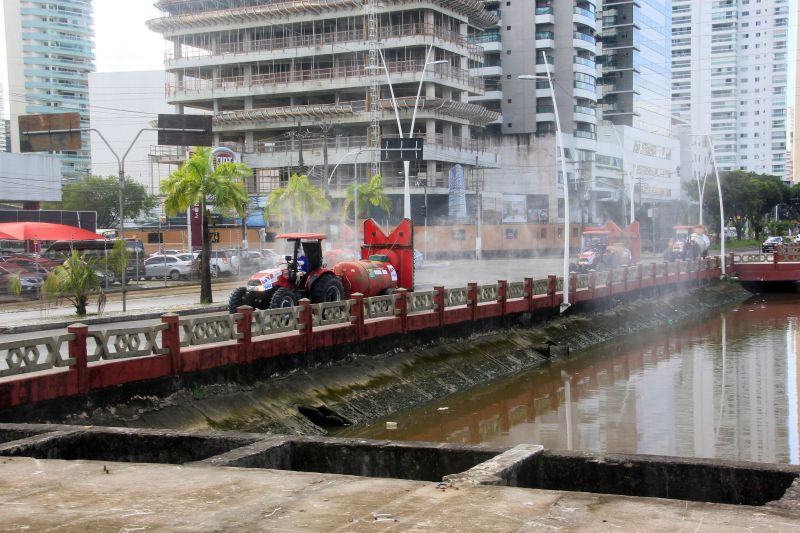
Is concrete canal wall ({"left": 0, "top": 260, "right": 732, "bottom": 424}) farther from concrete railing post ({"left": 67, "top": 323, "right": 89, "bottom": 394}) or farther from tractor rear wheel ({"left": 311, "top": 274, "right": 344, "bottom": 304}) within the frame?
tractor rear wheel ({"left": 311, "top": 274, "right": 344, "bottom": 304})

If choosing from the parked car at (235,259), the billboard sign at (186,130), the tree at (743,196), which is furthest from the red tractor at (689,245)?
the billboard sign at (186,130)

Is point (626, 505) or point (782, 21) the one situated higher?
point (782, 21)

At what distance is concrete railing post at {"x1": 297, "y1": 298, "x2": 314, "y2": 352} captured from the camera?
19500 millimetres

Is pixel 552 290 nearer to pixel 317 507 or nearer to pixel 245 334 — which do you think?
pixel 245 334

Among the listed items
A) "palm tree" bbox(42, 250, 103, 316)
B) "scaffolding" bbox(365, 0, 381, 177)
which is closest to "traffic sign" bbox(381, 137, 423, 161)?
"palm tree" bbox(42, 250, 103, 316)

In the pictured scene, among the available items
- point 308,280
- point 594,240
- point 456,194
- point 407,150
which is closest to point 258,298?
point 308,280

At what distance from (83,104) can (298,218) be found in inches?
4179

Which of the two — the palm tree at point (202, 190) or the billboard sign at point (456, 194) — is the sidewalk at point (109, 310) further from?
the billboard sign at point (456, 194)

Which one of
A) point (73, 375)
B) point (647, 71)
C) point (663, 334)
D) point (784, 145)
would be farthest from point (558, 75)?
point (784, 145)

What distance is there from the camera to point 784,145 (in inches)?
6609

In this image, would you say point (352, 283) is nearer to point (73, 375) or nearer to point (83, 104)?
point (73, 375)

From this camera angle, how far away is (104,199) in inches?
3169

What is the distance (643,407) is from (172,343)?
37.4 ft

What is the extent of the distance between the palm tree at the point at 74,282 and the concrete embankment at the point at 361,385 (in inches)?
459
